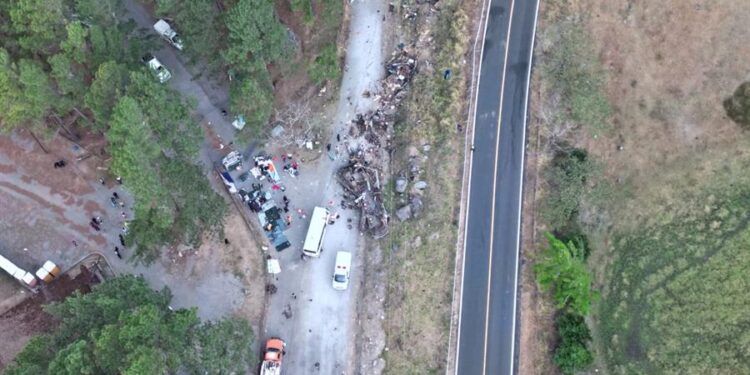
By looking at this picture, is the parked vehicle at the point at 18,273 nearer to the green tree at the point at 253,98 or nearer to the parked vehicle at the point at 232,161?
the parked vehicle at the point at 232,161

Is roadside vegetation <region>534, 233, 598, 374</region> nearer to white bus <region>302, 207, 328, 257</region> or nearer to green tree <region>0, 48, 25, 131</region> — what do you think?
white bus <region>302, 207, 328, 257</region>

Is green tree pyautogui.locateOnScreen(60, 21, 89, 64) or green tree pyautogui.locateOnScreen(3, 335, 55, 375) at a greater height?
green tree pyautogui.locateOnScreen(60, 21, 89, 64)

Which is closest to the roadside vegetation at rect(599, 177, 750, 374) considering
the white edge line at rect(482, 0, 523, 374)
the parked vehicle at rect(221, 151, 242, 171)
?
the white edge line at rect(482, 0, 523, 374)

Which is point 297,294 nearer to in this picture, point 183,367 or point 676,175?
point 183,367

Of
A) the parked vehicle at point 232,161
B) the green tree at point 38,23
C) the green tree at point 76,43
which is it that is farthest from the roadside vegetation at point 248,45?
the green tree at point 38,23

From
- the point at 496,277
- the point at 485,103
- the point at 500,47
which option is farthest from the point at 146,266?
the point at 500,47

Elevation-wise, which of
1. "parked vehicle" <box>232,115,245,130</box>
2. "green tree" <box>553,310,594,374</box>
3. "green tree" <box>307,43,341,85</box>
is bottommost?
"green tree" <box>553,310,594,374</box>
